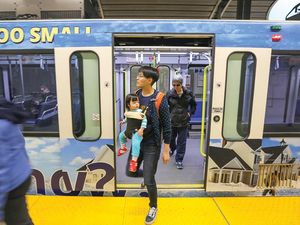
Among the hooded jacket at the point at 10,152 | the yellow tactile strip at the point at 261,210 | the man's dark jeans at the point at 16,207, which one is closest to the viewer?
the hooded jacket at the point at 10,152

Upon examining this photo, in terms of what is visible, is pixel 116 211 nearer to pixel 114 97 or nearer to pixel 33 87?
pixel 114 97

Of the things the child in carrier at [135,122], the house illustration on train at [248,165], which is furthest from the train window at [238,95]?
the child in carrier at [135,122]

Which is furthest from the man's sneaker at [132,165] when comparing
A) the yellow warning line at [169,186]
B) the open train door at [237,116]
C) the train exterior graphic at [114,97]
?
the open train door at [237,116]

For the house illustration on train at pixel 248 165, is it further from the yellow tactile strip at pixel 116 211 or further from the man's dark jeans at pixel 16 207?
the man's dark jeans at pixel 16 207

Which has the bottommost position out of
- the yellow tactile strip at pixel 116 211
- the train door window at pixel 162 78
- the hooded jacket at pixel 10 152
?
the yellow tactile strip at pixel 116 211

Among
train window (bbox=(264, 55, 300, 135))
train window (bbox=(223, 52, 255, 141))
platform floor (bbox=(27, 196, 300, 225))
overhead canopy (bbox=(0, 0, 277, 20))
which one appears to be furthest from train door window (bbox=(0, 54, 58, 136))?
train window (bbox=(264, 55, 300, 135))

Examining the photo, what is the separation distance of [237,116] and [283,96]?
672 mm

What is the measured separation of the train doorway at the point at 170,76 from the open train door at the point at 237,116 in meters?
0.18

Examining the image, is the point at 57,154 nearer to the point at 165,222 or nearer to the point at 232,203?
the point at 165,222

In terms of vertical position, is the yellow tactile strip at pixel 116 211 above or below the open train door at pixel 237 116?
below

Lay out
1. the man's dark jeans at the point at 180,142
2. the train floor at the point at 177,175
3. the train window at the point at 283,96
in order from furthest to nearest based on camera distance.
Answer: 1. the man's dark jeans at the point at 180,142
2. the train floor at the point at 177,175
3. the train window at the point at 283,96

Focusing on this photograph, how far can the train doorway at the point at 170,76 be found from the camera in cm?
326

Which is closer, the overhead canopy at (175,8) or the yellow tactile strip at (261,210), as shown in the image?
the yellow tactile strip at (261,210)

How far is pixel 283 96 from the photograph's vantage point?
122 inches
